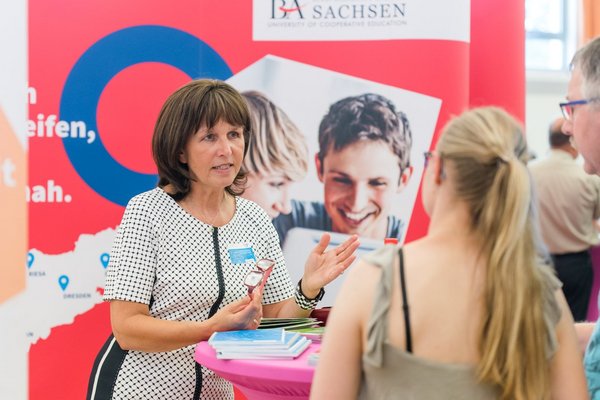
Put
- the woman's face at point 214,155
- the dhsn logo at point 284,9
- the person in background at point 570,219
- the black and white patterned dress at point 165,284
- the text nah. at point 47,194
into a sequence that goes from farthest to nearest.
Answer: the person in background at point 570,219 < the dhsn logo at point 284,9 < the text nah. at point 47,194 < the woman's face at point 214,155 < the black and white patterned dress at point 165,284

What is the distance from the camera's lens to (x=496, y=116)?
5.46 feet

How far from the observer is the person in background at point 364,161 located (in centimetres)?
376

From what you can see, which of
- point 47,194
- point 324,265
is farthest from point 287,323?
point 47,194

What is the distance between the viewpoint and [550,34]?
9641mm

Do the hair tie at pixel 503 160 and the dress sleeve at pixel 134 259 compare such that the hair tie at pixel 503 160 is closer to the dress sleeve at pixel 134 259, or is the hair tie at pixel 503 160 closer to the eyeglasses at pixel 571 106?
the eyeglasses at pixel 571 106

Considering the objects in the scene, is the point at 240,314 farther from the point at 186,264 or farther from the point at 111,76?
the point at 111,76

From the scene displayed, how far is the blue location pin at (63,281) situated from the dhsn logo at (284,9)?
1422 mm

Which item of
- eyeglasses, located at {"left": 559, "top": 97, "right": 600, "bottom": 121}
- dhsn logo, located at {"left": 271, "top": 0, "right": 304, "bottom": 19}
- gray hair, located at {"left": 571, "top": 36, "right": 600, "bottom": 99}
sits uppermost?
dhsn logo, located at {"left": 271, "top": 0, "right": 304, "bottom": 19}

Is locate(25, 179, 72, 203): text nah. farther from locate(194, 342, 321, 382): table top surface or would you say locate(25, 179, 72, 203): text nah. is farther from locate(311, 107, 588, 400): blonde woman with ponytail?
locate(311, 107, 588, 400): blonde woman with ponytail

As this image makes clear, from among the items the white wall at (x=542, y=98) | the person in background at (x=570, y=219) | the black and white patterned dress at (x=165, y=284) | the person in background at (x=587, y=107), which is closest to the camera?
the person in background at (x=587, y=107)

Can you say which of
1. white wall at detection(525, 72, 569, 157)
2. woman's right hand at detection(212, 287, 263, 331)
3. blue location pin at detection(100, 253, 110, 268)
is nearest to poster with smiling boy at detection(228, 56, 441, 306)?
blue location pin at detection(100, 253, 110, 268)

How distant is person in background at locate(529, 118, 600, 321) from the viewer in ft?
18.2

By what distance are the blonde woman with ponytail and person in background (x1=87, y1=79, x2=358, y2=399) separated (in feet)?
3.02

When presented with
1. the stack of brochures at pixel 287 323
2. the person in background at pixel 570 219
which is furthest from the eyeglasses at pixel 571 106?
the person in background at pixel 570 219
